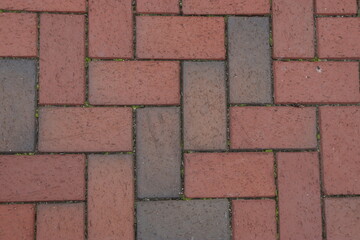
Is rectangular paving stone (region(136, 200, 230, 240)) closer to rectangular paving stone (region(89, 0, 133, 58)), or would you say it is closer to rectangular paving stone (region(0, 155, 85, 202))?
rectangular paving stone (region(0, 155, 85, 202))

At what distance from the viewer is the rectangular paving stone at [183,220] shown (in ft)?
5.09

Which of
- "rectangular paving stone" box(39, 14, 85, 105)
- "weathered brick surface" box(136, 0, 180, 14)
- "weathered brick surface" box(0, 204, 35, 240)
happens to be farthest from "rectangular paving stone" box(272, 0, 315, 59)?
"weathered brick surface" box(0, 204, 35, 240)

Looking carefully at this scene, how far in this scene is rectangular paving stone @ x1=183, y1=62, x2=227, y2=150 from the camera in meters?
1.59

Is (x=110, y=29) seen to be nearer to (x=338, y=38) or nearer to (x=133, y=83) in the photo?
(x=133, y=83)

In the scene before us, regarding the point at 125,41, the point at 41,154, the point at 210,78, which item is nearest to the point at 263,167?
the point at 210,78

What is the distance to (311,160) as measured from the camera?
1609 mm

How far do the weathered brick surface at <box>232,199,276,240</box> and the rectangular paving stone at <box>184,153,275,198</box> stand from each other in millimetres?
35

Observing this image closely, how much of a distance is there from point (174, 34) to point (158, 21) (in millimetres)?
79

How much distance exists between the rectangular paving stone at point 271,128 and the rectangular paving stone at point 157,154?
222 mm

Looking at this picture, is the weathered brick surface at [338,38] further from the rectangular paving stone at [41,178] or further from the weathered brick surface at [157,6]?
the rectangular paving stone at [41,178]

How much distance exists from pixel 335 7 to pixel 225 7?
1.41 ft

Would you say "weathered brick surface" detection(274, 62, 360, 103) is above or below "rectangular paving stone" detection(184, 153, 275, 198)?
above

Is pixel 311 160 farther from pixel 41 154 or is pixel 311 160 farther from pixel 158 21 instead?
pixel 41 154

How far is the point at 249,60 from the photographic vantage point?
5.35 feet
